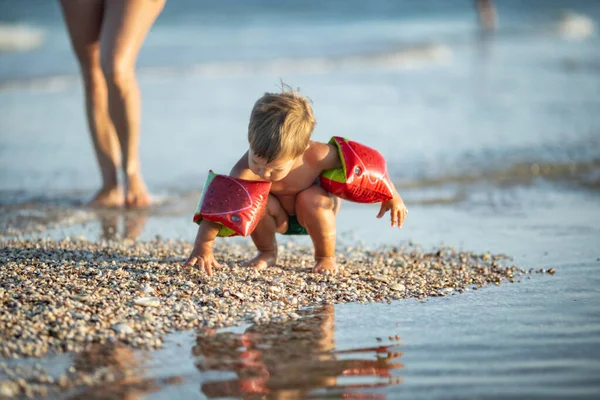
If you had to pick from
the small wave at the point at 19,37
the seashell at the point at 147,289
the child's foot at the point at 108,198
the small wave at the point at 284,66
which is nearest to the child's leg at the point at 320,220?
the seashell at the point at 147,289

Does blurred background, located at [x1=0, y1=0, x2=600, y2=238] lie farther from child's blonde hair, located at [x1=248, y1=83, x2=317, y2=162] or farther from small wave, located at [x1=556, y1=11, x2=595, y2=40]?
child's blonde hair, located at [x1=248, y1=83, x2=317, y2=162]

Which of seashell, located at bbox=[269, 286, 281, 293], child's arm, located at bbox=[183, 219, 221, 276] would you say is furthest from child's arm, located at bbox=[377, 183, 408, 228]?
child's arm, located at bbox=[183, 219, 221, 276]

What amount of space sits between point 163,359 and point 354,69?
1131 centimetres

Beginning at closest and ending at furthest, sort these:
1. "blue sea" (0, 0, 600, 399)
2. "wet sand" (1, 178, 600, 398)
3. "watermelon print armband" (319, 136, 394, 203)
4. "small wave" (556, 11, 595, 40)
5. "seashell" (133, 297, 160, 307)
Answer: "wet sand" (1, 178, 600, 398) < "blue sea" (0, 0, 600, 399) < "seashell" (133, 297, 160, 307) < "watermelon print armband" (319, 136, 394, 203) < "small wave" (556, 11, 595, 40)

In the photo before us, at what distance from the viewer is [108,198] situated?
237 inches

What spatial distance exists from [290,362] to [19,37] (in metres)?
18.0

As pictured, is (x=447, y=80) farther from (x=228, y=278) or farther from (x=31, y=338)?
(x=31, y=338)

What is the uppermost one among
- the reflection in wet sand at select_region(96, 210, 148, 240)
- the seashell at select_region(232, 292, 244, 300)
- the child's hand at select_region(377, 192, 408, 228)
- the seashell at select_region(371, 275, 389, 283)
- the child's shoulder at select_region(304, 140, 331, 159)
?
the child's shoulder at select_region(304, 140, 331, 159)

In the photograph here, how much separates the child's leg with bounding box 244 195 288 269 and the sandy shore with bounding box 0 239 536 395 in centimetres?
9

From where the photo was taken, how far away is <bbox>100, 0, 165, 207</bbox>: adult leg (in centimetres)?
540

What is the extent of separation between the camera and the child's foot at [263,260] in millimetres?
4246

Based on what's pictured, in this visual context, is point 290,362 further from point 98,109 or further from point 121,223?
point 98,109

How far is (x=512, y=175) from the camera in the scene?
690cm

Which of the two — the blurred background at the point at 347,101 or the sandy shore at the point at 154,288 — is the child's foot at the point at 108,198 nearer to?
the blurred background at the point at 347,101
